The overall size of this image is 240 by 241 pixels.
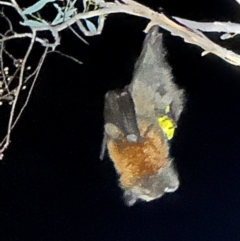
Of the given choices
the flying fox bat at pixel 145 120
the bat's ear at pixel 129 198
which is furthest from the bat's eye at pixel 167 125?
the bat's ear at pixel 129 198

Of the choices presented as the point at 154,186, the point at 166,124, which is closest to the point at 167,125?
the point at 166,124

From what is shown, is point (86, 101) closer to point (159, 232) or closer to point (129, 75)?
point (129, 75)

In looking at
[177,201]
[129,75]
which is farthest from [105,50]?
[177,201]

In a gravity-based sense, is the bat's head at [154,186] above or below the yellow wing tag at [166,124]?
below

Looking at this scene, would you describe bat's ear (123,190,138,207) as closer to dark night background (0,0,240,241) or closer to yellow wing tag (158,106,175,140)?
dark night background (0,0,240,241)

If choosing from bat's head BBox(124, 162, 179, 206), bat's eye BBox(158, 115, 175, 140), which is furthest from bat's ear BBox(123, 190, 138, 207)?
bat's eye BBox(158, 115, 175, 140)

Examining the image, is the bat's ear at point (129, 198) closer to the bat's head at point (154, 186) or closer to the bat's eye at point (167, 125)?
the bat's head at point (154, 186)

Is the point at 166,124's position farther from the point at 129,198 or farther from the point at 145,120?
→ the point at 129,198
